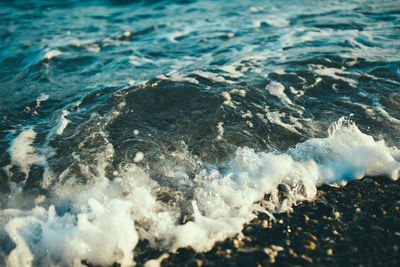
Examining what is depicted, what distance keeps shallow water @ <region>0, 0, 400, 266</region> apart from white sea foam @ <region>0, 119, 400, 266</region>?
0.04 ft

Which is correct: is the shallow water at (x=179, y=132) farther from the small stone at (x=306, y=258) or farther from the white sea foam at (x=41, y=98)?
the small stone at (x=306, y=258)

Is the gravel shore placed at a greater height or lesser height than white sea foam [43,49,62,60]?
lesser

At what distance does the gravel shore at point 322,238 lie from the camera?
6.31 ft

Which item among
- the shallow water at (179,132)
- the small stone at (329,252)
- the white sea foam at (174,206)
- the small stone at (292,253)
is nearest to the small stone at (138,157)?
the shallow water at (179,132)

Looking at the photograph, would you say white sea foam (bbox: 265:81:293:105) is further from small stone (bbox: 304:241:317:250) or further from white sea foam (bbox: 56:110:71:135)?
white sea foam (bbox: 56:110:71:135)

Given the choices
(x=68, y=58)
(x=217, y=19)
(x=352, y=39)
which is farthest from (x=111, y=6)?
(x=352, y=39)

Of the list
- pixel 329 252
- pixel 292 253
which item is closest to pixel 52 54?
pixel 292 253

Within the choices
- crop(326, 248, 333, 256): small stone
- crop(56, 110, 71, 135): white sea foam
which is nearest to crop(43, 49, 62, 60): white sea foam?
crop(56, 110, 71, 135): white sea foam

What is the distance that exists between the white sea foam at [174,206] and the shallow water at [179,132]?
0.04 ft

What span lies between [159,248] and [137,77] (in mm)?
3784

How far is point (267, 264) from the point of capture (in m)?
1.90

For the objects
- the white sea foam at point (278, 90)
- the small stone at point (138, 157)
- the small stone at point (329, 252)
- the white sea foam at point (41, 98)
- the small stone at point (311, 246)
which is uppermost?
the white sea foam at point (278, 90)

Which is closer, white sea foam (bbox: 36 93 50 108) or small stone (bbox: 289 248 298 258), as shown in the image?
small stone (bbox: 289 248 298 258)

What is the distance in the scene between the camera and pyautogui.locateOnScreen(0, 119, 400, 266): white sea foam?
81.9 inches
